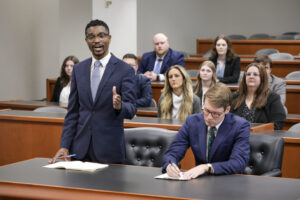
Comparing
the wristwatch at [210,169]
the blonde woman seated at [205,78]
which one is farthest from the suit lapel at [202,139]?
the blonde woman seated at [205,78]

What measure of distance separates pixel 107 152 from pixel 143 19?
8957 mm

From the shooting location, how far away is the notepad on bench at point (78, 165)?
9.80ft

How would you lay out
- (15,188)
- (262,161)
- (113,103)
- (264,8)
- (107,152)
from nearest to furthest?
(15,188) < (113,103) < (107,152) < (262,161) < (264,8)

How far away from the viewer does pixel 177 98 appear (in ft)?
17.4

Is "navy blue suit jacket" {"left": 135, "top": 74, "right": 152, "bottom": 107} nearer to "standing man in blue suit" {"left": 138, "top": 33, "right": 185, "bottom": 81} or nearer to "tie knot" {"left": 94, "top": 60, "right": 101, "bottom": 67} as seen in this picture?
"standing man in blue suit" {"left": 138, "top": 33, "right": 185, "bottom": 81}

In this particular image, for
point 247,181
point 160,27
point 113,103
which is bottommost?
point 247,181

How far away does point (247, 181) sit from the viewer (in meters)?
2.78

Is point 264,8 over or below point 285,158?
over

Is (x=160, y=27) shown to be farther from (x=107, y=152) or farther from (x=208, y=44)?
(x=107, y=152)

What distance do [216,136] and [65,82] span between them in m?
4.12

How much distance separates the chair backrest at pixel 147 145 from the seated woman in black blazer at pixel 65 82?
320 centimetres

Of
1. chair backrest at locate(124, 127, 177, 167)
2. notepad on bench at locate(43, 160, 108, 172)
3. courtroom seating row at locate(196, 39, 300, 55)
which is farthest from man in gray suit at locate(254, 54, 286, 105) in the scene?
courtroom seating row at locate(196, 39, 300, 55)

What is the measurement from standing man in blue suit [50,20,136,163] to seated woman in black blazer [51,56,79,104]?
142 inches

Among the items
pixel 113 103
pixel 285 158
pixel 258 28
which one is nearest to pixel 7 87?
pixel 285 158
